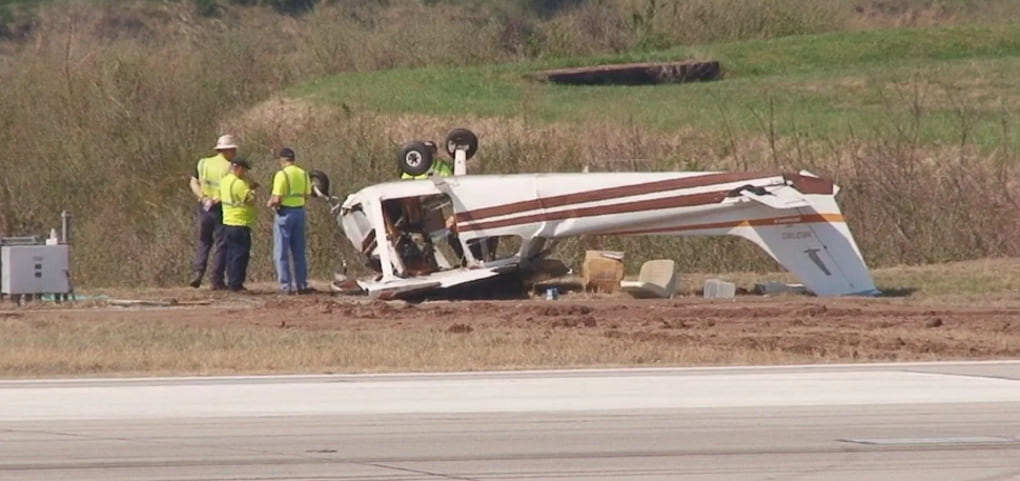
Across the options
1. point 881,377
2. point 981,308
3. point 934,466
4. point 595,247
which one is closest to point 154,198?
point 595,247

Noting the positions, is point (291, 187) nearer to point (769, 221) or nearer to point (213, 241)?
point (213, 241)

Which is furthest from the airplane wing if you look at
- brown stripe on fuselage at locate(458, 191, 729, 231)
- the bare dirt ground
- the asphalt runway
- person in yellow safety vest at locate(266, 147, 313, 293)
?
the asphalt runway

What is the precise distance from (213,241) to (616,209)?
18.8ft

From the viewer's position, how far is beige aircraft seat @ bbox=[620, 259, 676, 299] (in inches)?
928

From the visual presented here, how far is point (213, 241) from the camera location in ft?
81.2

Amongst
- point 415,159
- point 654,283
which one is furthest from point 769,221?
point 415,159

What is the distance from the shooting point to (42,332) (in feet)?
65.3

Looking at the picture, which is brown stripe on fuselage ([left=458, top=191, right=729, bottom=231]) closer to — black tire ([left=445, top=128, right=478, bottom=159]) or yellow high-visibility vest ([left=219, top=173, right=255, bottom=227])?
black tire ([left=445, top=128, right=478, bottom=159])

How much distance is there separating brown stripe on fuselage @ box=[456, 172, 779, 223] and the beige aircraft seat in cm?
168

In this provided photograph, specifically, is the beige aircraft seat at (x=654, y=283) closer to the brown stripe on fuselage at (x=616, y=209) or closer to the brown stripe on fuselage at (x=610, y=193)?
the brown stripe on fuselage at (x=616, y=209)

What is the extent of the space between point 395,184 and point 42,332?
4992 millimetres

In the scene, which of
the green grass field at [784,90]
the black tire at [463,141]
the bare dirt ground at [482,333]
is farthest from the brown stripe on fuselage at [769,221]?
the green grass field at [784,90]

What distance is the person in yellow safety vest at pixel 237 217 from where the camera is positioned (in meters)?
23.8

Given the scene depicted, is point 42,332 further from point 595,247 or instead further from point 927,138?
point 927,138
